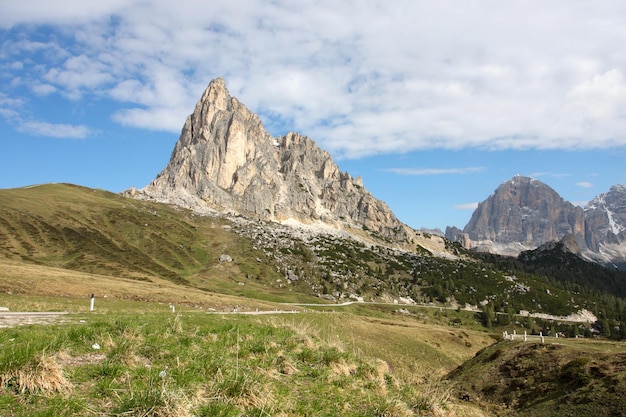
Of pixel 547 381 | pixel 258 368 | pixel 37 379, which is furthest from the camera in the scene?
pixel 547 381

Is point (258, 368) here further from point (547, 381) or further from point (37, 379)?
point (547, 381)

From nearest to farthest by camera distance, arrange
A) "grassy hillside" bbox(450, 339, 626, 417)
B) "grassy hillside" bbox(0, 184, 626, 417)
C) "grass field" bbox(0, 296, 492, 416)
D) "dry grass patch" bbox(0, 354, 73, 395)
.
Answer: "grass field" bbox(0, 296, 492, 416) < "dry grass patch" bbox(0, 354, 73, 395) < "grassy hillside" bbox(0, 184, 626, 417) < "grassy hillside" bbox(450, 339, 626, 417)

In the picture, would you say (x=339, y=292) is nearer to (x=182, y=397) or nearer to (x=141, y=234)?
(x=141, y=234)

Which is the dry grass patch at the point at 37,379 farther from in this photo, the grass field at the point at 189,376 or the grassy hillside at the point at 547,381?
the grassy hillside at the point at 547,381

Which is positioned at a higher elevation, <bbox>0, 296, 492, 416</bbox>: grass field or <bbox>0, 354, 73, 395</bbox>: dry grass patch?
A: <bbox>0, 354, 73, 395</bbox>: dry grass patch

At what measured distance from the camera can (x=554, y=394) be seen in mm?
22219

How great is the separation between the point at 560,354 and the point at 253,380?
86.2ft

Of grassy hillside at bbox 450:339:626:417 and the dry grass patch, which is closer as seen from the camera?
the dry grass patch

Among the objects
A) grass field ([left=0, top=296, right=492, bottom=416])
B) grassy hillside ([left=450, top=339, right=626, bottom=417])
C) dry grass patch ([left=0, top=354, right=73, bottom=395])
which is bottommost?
grassy hillside ([left=450, top=339, right=626, bottom=417])

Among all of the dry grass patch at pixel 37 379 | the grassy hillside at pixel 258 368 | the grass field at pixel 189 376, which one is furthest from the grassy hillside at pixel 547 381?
the dry grass patch at pixel 37 379

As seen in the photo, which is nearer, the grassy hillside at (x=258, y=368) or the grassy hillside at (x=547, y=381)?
the grassy hillside at (x=258, y=368)

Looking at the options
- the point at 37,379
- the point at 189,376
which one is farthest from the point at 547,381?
the point at 37,379

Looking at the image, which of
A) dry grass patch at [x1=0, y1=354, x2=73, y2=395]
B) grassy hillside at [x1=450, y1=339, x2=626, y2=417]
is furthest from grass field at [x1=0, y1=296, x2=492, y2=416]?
grassy hillside at [x1=450, y1=339, x2=626, y2=417]

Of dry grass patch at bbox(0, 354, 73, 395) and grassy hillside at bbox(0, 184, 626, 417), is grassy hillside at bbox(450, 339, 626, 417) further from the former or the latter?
dry grass patch at bbox(0, 354, 73, 395)
